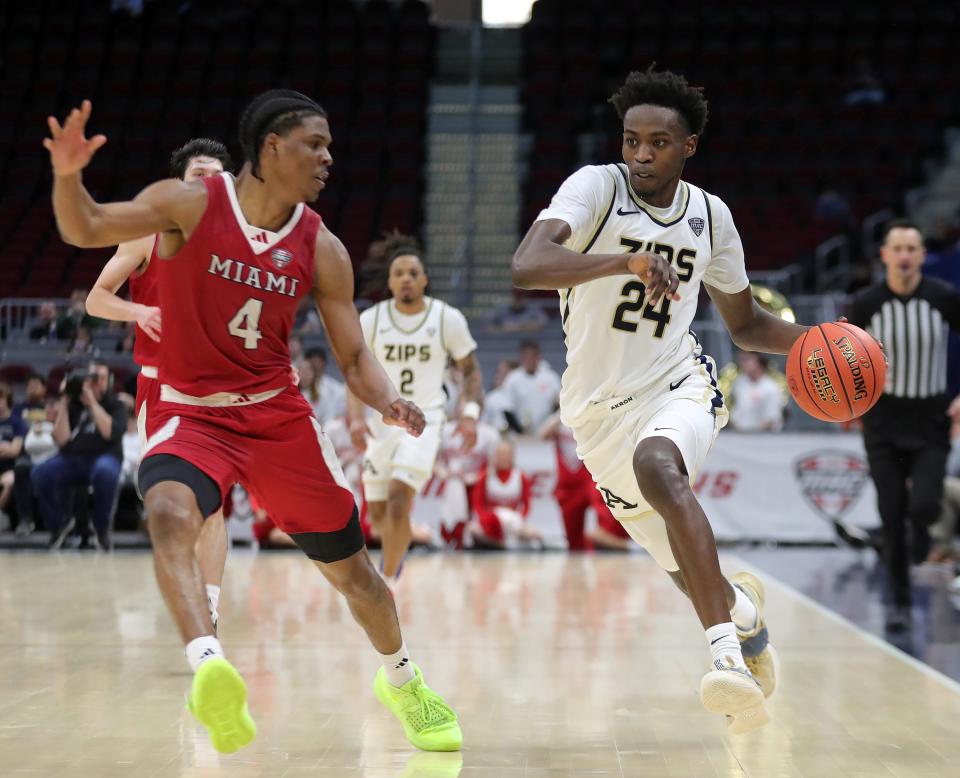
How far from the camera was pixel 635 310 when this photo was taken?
4.31 metres

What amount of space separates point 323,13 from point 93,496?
13472 mm

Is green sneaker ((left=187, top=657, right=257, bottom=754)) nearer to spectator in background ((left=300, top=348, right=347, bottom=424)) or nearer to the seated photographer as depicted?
the seated photographer

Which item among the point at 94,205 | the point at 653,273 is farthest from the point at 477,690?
the point at 94,205

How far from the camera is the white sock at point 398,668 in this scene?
163 inches

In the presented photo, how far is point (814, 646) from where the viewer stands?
619 cm

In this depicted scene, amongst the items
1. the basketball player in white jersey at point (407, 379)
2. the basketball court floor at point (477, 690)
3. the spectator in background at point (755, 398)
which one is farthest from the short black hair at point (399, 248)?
the spectator in background at point (755, 398)

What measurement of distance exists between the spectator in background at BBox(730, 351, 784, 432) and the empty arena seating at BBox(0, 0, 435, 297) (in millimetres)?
6847

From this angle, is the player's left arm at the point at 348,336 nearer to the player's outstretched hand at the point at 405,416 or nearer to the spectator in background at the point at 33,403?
the player's outstretched hand at the point at 405,416

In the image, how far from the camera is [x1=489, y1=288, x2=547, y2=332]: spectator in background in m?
14.3

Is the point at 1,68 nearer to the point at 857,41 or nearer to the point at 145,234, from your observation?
the point at 857,41

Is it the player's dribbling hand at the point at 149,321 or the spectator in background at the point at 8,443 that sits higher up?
the player's dribbling hand at the point at 149,321

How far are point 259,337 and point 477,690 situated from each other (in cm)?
193

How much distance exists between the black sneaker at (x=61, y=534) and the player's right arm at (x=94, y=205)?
8.03 meters

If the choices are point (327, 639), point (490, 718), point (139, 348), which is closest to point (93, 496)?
point (327, 639)
